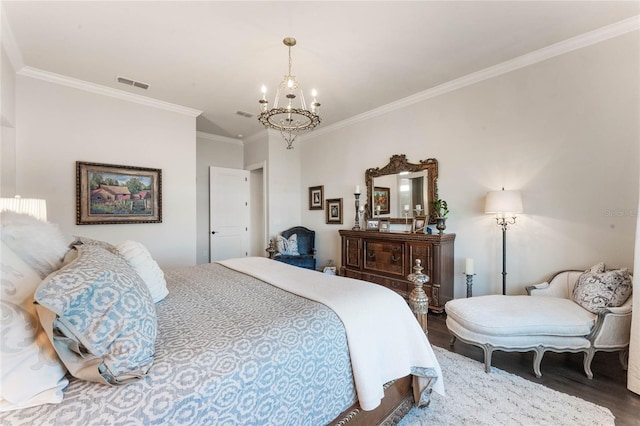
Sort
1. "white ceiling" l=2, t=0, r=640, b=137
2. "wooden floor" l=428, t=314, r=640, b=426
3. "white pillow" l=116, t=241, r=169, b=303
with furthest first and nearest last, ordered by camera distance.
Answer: "white ceiling" l=2, t=0, r=640, b=137
"wooden floor" l=428, t=314, r=640, b=426
"white pillow" l=116, t=241, r=169, b=303

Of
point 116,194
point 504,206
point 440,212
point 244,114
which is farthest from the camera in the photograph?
point 244,114

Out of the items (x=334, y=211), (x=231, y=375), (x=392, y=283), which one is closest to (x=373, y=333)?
(x=231, y=375)

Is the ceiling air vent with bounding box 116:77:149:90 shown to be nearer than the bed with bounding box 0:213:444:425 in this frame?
No

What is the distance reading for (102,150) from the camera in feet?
11.6

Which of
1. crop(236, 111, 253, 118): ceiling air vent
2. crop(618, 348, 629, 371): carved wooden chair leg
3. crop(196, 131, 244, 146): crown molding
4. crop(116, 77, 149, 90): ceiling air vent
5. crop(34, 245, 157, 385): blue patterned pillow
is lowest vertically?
crop(618, 348, 629, 371): carved wooden chair leg

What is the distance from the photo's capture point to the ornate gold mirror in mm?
3660

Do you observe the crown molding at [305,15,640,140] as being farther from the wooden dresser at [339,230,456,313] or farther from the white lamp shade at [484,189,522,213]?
the wooden dresser at [339,230,456,313]

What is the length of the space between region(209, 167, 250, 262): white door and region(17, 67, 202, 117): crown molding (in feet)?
4.69

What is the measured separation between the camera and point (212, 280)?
2.06 meters

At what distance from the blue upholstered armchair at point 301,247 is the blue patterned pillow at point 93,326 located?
3761 mm

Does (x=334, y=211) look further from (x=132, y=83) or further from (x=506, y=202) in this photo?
(x=132, y=83)

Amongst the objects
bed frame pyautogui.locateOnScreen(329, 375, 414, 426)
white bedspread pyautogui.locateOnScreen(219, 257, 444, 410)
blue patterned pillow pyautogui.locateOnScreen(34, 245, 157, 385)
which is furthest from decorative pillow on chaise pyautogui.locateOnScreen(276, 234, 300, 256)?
blue patterned pillow pyautogui.locateOnScreen(34, 245, 157, 385)

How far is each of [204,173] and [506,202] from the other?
500cm

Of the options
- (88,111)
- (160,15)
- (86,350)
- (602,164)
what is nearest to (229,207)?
(88,111)
